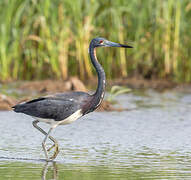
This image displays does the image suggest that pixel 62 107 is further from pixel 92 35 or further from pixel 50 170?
pixel 92 35

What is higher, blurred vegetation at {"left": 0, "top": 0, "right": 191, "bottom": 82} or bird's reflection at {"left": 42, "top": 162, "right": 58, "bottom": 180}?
blurred vegetation at {"left": 0, "top": 0, "right": 191, "bottom": 82}

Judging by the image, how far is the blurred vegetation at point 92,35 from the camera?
1515cm

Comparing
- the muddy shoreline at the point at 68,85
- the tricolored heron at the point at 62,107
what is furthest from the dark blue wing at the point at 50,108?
the muddy shoreline at the point at 68,85

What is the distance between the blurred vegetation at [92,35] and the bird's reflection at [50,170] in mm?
7543

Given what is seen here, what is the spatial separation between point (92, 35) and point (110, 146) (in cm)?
754

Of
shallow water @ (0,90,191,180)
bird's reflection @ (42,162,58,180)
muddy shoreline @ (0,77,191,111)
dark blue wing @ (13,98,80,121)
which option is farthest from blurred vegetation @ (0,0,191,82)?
bird's reflection @ (42,162,58,180)

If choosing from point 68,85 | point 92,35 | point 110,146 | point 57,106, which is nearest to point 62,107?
point 57,106

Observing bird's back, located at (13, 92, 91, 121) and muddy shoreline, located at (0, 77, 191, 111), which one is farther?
muddy shoreline, located at (0, 77, 191, 111)

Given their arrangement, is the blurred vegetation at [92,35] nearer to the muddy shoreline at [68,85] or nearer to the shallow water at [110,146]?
the muddy shoreline at [68,85]

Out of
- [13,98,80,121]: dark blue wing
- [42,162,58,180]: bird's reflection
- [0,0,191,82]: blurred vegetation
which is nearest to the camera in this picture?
[42,162,58,180]: bird's reflection

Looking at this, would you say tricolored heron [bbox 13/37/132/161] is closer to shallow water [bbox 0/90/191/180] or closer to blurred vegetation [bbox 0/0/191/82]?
shallow water [bbox 0/90/191/180]

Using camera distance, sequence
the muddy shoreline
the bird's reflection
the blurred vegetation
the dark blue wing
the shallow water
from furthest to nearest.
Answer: the blurred vegetation
the muddy shoreline
the dark blue wing
the shallow water
the bird's reflection

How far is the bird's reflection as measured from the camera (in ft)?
22.4

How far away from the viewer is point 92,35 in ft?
52.6
